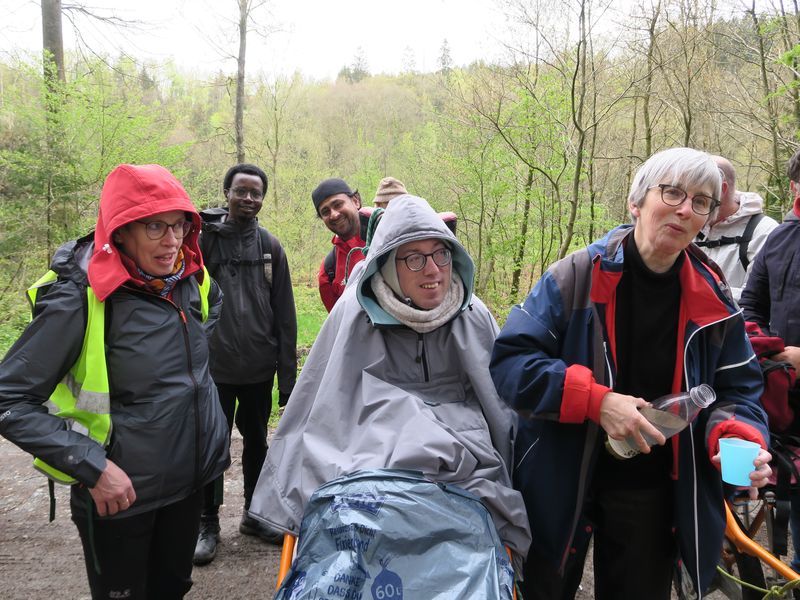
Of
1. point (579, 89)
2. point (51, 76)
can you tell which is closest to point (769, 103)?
point (579, 89)

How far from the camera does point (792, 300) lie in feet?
7.72

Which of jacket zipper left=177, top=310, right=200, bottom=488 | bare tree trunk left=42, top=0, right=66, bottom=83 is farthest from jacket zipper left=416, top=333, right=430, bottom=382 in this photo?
bare tree trunk left=42, top=0, right=66, bottom=83

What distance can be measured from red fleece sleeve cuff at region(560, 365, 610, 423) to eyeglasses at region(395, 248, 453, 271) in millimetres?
654

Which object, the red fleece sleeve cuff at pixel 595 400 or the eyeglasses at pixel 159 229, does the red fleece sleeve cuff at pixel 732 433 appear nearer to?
the red fleece sleeve cuff at pixel 595 400

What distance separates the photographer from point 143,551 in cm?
189

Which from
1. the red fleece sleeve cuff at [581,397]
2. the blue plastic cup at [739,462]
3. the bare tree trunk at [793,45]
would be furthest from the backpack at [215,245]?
the bare tree trunk at [793,45]

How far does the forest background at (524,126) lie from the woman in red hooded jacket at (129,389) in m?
5.17

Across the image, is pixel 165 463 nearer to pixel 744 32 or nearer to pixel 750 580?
pixel 750 580

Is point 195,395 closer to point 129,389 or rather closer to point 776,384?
point 129,389

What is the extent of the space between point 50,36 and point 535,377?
12356 millimetres

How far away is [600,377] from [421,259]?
747 mm

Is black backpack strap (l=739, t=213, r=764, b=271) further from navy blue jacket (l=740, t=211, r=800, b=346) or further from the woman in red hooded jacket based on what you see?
the woman in red hooded jacket

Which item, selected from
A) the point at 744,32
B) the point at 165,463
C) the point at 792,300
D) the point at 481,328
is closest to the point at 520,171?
the point at 744,32

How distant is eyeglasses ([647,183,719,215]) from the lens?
1.59m
